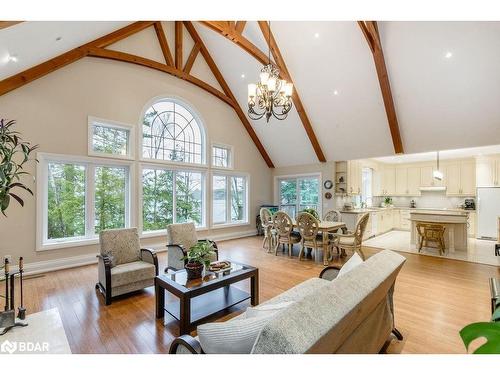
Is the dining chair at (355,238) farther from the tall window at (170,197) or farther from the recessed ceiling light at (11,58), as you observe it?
the recessed ceiling light at (11,58)

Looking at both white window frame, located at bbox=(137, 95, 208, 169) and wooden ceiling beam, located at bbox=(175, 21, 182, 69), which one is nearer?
white window frame, located at bbox=(137, 95, 208, 169)

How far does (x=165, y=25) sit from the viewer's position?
18.3ft

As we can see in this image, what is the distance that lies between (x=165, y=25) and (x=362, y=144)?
5.60 metres

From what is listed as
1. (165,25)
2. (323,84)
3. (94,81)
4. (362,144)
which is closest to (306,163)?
(362,144)

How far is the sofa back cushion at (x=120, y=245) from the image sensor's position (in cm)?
332

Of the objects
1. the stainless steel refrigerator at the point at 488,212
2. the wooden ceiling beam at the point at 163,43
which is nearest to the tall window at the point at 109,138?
the wooden ceiling beam at the point at 163,43

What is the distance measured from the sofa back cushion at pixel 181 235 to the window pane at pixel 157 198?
1.85 meters

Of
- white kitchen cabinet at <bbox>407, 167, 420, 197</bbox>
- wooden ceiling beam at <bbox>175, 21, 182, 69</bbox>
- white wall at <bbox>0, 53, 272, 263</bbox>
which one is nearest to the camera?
white wall at <bbox>0, 53, 272, 263</bbox>

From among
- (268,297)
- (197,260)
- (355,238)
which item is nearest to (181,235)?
(197,260)

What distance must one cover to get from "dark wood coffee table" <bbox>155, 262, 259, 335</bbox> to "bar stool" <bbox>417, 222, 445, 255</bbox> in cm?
486

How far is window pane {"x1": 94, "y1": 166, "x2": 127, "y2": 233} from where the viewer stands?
16.2 feet

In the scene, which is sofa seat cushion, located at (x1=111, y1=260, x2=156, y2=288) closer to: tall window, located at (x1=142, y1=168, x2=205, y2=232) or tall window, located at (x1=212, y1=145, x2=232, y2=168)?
tall window, located at (x1=142, y1=168, x2=205, y2=232)

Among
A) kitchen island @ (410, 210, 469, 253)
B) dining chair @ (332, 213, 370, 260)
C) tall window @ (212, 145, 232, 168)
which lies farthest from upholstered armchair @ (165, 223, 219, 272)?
kitchen island @ (410, 210, 469, 253)

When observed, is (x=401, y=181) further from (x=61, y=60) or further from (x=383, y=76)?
(x=61, y=60)
